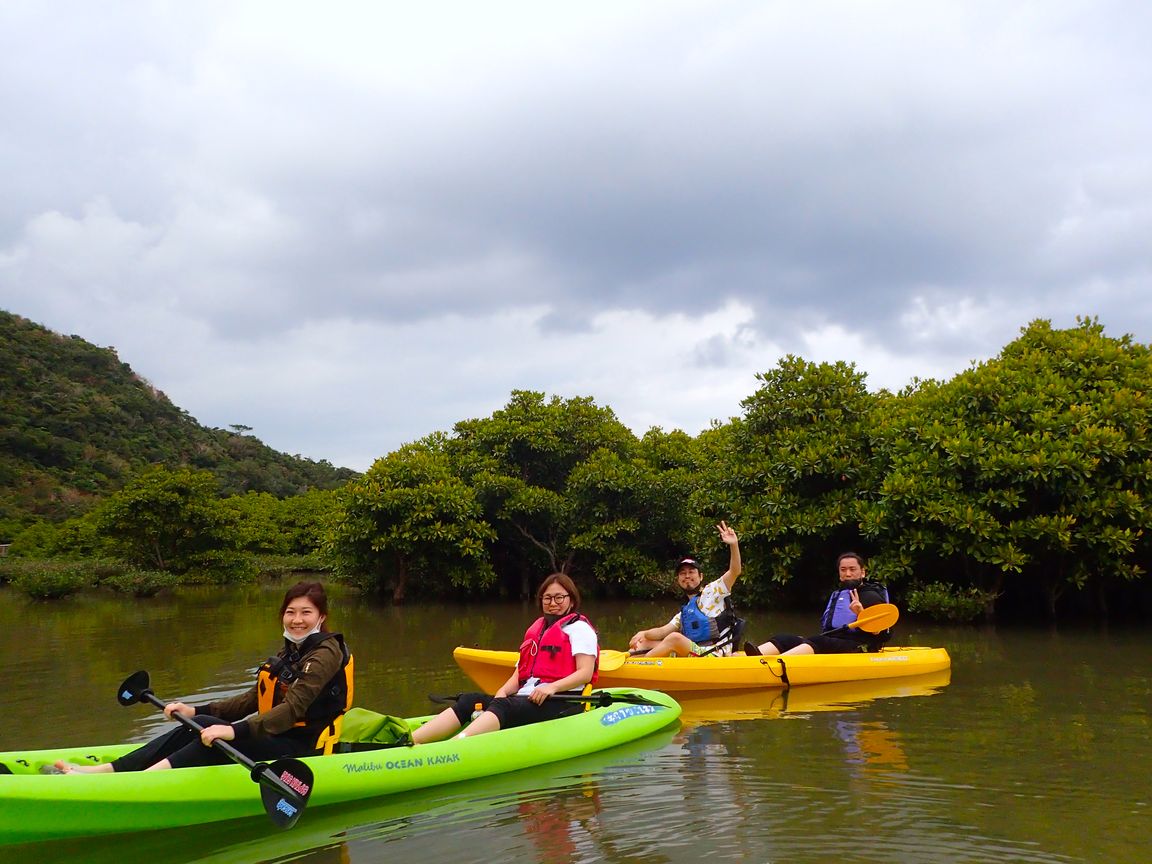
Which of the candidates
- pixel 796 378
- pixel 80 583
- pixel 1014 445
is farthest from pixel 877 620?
pixel 80 583

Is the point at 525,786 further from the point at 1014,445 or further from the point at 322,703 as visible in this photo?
the point at 1014,445

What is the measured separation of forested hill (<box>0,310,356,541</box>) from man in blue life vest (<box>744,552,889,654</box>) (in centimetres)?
3146

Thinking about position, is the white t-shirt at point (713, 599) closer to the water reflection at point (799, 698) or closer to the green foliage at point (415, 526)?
the water reflection at point (799, 698)

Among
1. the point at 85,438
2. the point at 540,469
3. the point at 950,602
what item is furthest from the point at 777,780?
the point at 85,438

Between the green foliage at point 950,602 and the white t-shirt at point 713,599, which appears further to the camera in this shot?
the green foliage at point 950,602

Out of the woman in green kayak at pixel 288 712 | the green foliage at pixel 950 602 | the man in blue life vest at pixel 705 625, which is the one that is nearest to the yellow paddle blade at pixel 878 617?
the man in blue life vest at pixel 705 625

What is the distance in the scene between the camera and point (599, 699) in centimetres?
605

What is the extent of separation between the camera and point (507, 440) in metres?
19.4

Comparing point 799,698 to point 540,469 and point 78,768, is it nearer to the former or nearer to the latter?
point 78,768

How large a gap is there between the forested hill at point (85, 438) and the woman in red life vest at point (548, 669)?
103ft

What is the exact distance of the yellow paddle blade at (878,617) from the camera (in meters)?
8.02

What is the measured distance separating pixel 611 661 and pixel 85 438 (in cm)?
3909

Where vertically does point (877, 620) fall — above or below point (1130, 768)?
above

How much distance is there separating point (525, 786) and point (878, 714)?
125 inches
